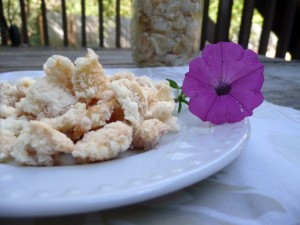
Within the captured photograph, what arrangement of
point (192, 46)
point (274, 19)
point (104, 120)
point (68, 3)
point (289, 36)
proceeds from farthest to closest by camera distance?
point (68, 3) → point (274, 19) → point (289, 36) → point (192, 46) → point (104, 120)

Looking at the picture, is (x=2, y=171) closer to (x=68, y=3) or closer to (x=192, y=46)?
(x=192, y=46)

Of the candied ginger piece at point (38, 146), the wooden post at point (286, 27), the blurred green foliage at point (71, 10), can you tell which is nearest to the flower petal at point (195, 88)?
the candied ginger piece at point (38, 146)

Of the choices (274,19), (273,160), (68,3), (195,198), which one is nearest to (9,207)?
(195,198)

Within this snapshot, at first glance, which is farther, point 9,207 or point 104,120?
point 104,120

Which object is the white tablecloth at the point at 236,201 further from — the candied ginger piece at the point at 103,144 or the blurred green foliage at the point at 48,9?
the blurred green foliage at the point at 48,9

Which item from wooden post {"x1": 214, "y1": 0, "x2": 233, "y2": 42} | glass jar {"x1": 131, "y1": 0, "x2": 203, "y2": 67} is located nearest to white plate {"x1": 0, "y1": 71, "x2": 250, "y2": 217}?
glass jar {"x1": 131, "y1": 0, "x2": 203, "y2": 67}

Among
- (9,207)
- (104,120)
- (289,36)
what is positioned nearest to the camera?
(9,207)
